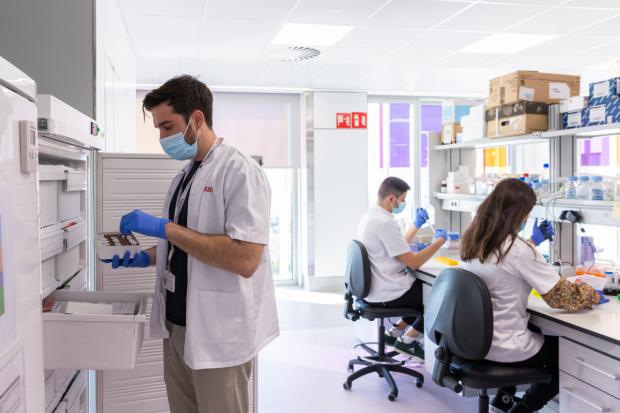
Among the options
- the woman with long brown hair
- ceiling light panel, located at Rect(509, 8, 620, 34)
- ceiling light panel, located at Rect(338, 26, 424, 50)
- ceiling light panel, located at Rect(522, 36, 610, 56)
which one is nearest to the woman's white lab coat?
the woman with long brown hair

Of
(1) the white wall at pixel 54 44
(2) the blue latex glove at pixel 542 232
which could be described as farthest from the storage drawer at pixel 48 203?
(2) the blue latex glove at pixel 542 232

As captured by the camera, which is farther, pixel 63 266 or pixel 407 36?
pixel 407 36

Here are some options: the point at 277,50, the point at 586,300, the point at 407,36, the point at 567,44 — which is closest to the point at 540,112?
the point at 586,300

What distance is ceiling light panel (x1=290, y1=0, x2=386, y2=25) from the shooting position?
3.43 meters

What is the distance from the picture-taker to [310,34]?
4125mm

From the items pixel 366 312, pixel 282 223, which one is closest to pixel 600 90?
pixel 366 312

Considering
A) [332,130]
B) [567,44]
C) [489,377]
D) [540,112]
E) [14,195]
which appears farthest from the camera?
[332,130]

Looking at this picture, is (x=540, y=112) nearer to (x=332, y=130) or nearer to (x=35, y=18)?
(x=35, y=18)

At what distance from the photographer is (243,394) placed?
1.56m

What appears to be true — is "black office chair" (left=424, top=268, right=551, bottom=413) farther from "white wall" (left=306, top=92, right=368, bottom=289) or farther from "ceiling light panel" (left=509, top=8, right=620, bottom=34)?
"white wall" (left=306, top=92, right=368, bottom=289)

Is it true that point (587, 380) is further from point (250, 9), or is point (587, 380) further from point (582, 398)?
point (250, 9)

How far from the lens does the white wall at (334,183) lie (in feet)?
20.8

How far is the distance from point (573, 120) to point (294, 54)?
100 inches

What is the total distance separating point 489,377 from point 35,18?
2.33 metres
